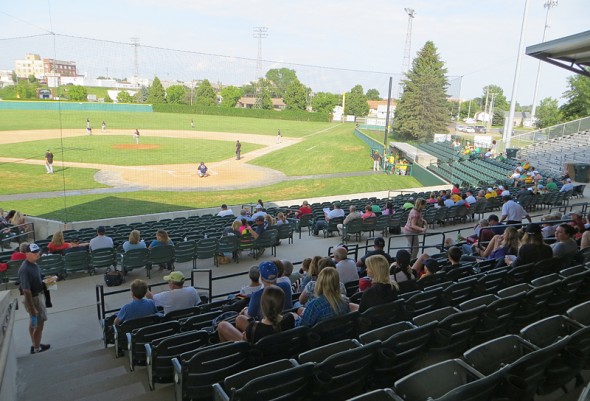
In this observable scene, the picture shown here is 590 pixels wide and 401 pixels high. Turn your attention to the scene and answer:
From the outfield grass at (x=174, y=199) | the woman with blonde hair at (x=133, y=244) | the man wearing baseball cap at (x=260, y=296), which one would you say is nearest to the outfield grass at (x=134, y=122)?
the outfield grass at (x=174, y=199)

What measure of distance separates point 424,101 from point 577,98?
22.7 metres

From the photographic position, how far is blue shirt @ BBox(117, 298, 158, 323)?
18.1 ft

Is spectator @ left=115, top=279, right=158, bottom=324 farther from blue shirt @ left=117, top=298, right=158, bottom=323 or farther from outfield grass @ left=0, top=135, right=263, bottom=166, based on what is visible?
outfield grass @ left=0, top=135, right=263, bottom=166

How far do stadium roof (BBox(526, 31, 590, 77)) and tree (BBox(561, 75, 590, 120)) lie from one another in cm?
4538

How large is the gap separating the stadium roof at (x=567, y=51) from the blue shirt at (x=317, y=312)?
738cm

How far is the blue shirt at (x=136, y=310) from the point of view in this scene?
18.1 feet

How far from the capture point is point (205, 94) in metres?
69.2

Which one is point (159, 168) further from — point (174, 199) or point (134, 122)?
point (134, 122)

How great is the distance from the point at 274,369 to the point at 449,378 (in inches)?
51.4

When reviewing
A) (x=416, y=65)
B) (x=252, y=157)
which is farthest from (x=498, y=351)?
(x=416, y=65)

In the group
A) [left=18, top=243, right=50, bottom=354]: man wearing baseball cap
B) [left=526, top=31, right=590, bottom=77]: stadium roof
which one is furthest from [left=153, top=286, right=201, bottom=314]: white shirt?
[left=526, top=31, right=590, bottom=77]: stadium roof

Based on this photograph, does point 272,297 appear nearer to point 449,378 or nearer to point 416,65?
point 449,378

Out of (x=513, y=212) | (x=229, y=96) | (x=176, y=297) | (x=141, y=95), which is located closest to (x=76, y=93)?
(x=141, y=95)

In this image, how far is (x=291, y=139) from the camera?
50.2 m
